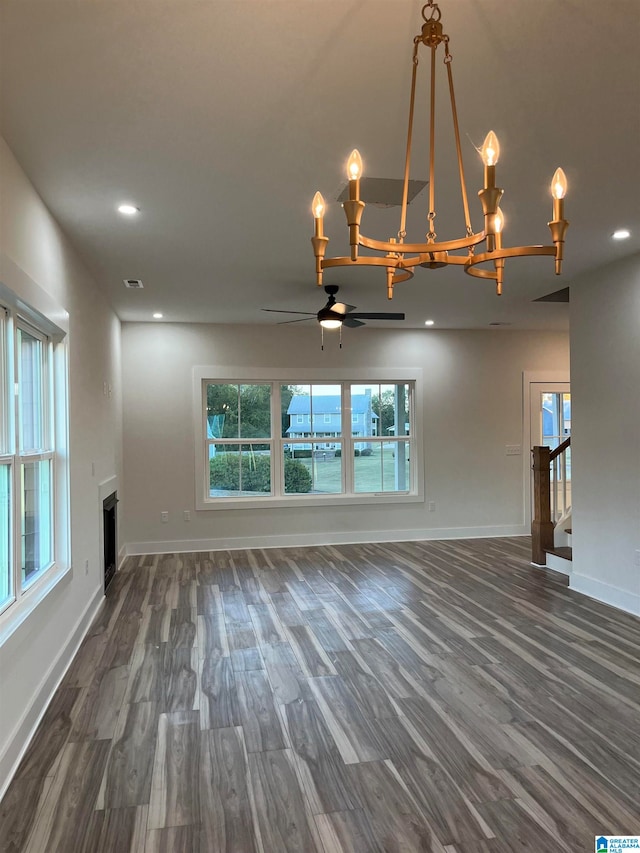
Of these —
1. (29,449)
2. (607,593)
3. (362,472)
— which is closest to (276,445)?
(362,472)

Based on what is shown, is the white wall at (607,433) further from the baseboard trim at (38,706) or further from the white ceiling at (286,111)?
the baseboard trim at (38,706)

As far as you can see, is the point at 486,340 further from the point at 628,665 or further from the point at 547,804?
the point at 547,804

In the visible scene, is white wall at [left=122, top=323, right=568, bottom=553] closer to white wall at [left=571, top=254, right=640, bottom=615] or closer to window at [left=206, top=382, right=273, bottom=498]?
window at [left=206, top=382, right=273, bottom=498]

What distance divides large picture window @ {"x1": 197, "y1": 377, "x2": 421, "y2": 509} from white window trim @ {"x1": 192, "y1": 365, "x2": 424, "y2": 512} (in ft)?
0.06

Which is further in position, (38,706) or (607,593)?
(607,593)

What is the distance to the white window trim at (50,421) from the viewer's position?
2506 mm

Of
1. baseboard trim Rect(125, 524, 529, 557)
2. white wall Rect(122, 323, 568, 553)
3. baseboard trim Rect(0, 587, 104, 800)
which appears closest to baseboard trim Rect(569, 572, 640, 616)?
baseboard trim Rect(125, 524, 529, 557)

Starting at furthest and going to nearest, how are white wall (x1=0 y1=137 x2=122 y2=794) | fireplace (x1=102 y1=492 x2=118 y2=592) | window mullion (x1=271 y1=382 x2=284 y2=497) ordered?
1. window mullion (x1=271 y1=382 x2=284 y2=497)
2. fireplace (x1=102 y1=492 x2=118 y2=592)
3. white wall (x1=0 y1=137 x2=122 y2=794)

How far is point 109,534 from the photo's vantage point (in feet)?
18.0

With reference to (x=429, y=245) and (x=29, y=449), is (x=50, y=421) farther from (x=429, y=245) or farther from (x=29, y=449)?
(x=429, y=245)

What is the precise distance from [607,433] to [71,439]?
4037mm

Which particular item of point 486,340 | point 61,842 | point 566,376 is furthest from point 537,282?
point 61,842

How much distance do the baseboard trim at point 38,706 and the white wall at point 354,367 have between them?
9.03 ft

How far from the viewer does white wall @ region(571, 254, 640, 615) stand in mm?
4340
